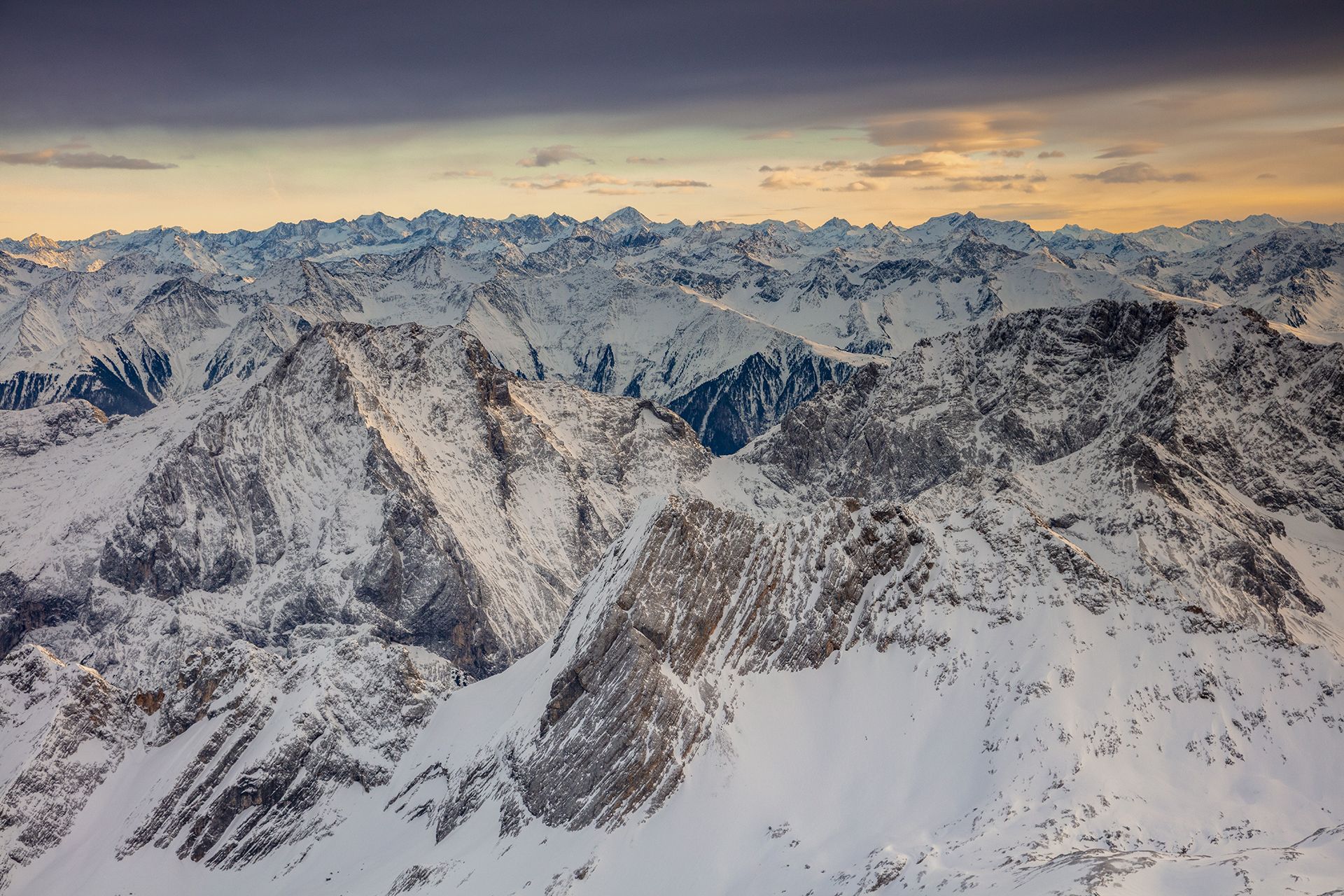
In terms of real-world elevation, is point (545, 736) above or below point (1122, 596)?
below

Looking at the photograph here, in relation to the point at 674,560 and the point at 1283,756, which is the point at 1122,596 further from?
the point at 674,560

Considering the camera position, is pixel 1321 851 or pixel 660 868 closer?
pixel 1321 851

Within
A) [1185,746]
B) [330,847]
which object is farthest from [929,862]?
[330,847]

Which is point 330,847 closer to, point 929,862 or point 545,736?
point 545,736

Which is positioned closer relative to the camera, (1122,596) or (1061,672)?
(1061,672)

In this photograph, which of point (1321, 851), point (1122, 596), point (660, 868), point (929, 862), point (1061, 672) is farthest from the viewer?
point (1122, 596)

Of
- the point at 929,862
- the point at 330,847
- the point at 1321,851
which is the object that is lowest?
the point at 330,847

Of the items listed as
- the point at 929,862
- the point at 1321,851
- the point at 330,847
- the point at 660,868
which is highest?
the point at 1321,851

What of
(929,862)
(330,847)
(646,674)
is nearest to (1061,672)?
(929,862)

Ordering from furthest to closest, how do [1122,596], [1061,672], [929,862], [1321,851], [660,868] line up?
[1122,596] → [1061,672] → [660,868] → [929,862] → [1321,851]
